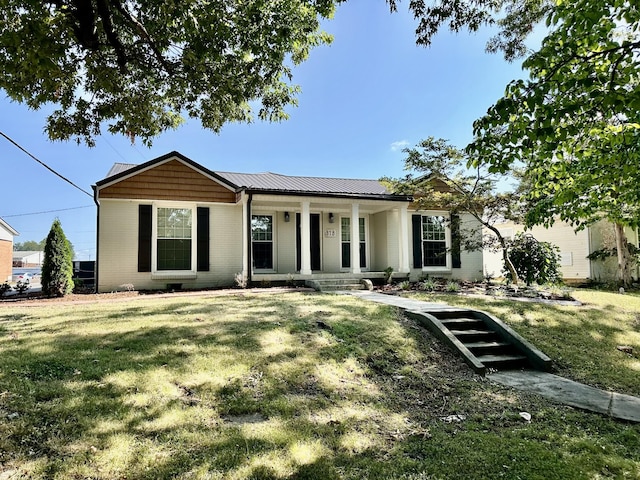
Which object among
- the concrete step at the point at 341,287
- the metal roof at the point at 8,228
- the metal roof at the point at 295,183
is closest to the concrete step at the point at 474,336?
the concrete step at the point at 341,287

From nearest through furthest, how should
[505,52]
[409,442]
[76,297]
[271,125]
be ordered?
[409,442] < [505,52] < [271,125] < [76,297]

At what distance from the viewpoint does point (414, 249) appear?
49.1 feet

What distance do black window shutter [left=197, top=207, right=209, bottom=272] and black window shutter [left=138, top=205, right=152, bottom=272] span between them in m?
1.56

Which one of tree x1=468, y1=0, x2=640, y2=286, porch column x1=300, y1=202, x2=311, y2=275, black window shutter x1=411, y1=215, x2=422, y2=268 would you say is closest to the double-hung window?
porch column x1=300, y1=202, x2=311, y2=275

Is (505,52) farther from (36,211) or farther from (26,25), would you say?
(36,211)

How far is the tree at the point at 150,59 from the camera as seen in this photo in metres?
5.48

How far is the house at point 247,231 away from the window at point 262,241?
0.13 ft

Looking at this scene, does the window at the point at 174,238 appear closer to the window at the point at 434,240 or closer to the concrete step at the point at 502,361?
the window at the point at 434,240

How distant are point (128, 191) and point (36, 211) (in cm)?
4065

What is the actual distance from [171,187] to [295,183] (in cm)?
473

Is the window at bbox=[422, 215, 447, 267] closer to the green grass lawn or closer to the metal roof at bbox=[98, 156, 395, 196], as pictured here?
the metal roof at bbox=[98, 156, 395, 196]

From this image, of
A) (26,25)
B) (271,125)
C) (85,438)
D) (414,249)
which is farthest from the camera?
(414,249)

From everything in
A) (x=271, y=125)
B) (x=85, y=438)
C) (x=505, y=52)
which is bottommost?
(x=85, y=438)

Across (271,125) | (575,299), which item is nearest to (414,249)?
(575,299)
